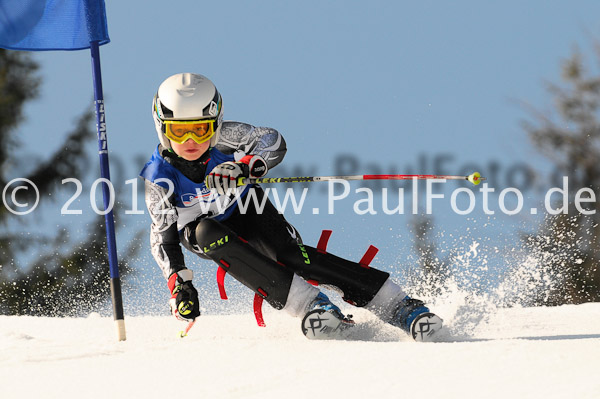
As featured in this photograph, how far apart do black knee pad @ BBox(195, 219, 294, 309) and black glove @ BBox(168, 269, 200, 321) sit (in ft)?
0.77

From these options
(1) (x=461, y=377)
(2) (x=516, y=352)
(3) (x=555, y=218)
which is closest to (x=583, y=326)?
(2) (x=516, y=352)

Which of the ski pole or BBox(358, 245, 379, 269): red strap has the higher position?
the ski pole

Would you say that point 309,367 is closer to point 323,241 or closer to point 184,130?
point 323,241

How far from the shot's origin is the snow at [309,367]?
2773mm

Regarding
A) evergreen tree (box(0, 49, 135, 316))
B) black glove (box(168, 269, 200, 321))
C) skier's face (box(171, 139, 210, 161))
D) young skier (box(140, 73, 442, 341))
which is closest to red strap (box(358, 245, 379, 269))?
young skier (box(140, 73, 442, 341))

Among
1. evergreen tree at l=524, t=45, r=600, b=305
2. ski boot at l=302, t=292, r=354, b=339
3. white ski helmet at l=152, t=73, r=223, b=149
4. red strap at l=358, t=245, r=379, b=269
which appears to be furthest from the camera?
evergreen tree at l=524, t=45, r=600, b=305

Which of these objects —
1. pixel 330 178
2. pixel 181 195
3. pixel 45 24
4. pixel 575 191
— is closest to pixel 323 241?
pixel 330 178

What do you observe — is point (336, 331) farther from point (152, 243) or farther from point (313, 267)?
point (152, 243)

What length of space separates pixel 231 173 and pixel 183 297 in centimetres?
76

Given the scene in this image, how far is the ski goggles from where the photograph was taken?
4090 millimetres

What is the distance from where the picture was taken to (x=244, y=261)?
13.0 feet

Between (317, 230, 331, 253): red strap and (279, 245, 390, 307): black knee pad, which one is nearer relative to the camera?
(279, 245, 390, 307): black knee pad

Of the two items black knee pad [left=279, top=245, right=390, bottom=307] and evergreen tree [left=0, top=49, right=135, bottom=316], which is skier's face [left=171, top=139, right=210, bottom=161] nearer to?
black knee pad [left=279, top=245, right=390, bottom=307]

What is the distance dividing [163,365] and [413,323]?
1422mm
